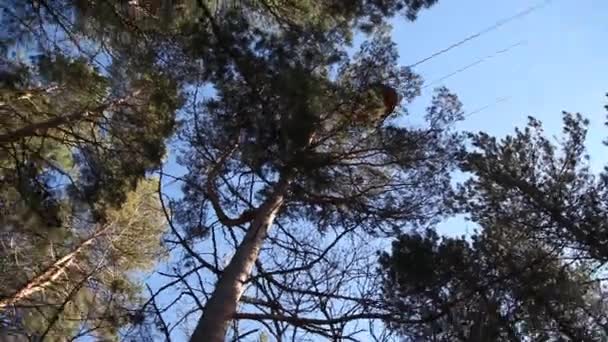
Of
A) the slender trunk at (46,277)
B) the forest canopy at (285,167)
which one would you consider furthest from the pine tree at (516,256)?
the slender trunk at (46,277)

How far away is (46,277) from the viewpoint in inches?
353

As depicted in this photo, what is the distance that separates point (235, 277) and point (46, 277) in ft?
16.5

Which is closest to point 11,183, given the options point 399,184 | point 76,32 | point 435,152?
point 76,32

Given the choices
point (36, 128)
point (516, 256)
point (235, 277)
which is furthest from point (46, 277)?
point (516, 256)

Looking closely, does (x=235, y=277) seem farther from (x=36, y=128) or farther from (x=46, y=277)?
(x=46, y=277)

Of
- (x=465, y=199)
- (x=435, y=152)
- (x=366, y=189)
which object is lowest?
(x=366, y=189)

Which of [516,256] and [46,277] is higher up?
[516,256]

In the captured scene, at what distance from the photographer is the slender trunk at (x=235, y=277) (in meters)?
4.55

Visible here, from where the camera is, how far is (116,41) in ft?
20.0

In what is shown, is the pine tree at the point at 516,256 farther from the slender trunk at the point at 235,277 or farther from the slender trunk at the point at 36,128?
the slender trunk at the point at 36,128

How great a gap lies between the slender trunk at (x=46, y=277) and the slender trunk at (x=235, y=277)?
13.9 ft

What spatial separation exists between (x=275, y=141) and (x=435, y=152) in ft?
7.99

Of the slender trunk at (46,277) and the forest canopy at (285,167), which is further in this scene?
the slender trunk at (46,277)

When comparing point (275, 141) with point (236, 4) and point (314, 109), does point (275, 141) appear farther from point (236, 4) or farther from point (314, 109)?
point (236, 4)
